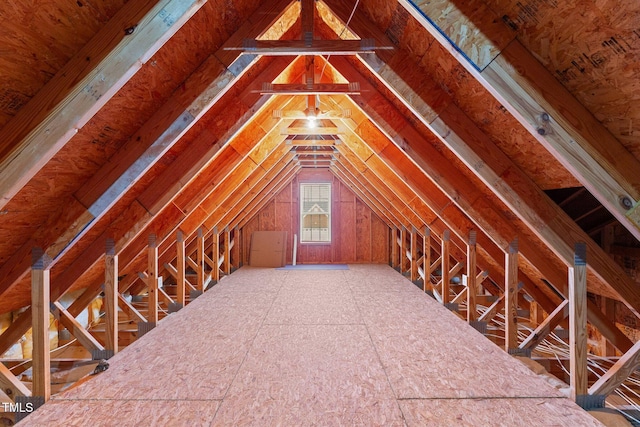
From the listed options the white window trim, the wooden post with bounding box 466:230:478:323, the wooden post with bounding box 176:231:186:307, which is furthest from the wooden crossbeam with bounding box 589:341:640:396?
the white window trim

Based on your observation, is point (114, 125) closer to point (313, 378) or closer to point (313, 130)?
point (313, 378)

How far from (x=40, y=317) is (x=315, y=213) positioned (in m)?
8.17

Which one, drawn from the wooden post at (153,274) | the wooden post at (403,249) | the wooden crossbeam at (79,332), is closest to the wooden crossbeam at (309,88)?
the wooden post at (153,274)

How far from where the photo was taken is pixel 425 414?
2.60m

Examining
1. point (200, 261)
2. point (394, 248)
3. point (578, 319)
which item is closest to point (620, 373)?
point (578, 319)

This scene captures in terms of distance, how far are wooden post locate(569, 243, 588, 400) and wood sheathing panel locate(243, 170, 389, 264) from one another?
7.59 m

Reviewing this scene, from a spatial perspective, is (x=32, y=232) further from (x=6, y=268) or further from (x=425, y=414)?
(x=425, y=414)

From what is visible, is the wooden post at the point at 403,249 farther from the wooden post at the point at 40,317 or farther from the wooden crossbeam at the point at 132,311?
the wooden post at the point at 40,317

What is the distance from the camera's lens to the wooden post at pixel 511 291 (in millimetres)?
3652

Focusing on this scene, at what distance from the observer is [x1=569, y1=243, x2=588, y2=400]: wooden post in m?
2.68

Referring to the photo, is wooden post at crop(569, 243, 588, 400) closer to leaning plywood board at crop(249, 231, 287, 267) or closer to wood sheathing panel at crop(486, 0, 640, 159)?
wood sheathing panel at crop(486, 0, 640, 159)

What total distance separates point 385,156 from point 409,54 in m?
1.68

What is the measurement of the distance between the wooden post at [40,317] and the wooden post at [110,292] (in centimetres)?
88

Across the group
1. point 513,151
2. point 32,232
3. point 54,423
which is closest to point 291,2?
point 513,151
